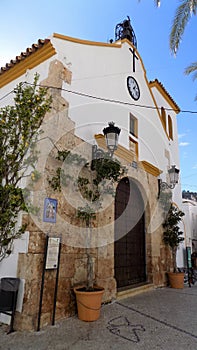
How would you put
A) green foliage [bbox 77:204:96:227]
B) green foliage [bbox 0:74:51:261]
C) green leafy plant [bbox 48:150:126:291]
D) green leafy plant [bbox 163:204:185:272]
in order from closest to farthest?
1. green foliage [bbox 0:74:51:261]
2. green leafy plant [bbox 48:150:126:291]
3. green foliage [bbox 77:204:96:227]
4. green leafy plant [bbox 163:204:185:272]

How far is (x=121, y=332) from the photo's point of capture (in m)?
3.03

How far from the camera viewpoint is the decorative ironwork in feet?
25.3

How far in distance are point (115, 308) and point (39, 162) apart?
294 centimetres


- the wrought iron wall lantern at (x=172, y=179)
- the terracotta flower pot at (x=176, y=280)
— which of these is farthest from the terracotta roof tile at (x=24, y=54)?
the terracotta flower pot at (x=176, y=280)

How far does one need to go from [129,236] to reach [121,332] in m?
2.86

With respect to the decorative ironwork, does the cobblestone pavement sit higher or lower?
lower

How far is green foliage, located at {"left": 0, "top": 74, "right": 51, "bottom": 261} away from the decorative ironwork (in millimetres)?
5374

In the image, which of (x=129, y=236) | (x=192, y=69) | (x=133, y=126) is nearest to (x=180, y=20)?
(x=192, y=69)

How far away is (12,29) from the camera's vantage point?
4426mm

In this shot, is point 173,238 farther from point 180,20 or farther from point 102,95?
point 180,20

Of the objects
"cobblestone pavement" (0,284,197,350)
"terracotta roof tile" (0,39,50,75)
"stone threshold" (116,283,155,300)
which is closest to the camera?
"cobblestone pavement" (0,284,197,350)

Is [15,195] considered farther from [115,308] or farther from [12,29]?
[12,29]

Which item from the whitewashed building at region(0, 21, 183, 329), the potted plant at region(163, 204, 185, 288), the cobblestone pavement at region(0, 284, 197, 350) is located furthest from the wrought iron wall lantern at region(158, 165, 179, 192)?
the cobblestone pavement at region(0, 284, 197, 350)

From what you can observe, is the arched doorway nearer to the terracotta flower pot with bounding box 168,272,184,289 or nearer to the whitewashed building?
the whitewashed building
